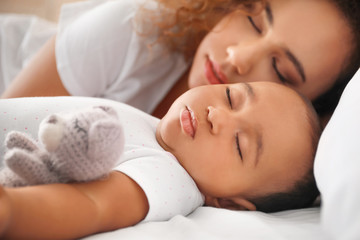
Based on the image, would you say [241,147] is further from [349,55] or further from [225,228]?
[349,55]

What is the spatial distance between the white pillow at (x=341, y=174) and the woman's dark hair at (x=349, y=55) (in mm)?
537

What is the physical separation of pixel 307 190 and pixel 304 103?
21cm

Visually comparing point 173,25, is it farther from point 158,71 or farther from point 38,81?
point 38,81

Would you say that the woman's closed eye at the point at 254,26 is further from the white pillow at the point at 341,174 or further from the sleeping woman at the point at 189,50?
the white pillow at the point at 341,174

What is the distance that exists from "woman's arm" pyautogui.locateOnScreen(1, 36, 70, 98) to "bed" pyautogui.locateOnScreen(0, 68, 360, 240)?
490 mm

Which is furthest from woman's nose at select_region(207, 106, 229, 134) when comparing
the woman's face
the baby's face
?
the woman's face

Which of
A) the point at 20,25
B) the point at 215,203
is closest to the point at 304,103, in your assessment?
the point at 215,203

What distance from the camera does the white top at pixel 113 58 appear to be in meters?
1.34

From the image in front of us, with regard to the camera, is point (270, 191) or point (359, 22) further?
point (359, 22)

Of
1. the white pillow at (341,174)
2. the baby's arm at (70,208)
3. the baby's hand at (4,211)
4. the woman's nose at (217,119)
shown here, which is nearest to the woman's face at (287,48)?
the woman's nose at (217,119)

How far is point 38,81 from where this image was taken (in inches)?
52.3

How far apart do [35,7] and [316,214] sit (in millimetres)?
1841

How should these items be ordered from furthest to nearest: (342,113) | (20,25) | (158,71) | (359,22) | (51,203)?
(20,25), (158,71), (359,22), (342,113), (51,203)

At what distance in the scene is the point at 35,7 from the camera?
2.10 m
